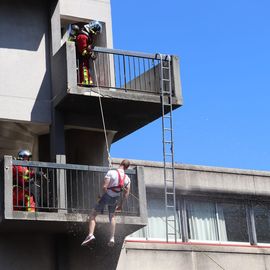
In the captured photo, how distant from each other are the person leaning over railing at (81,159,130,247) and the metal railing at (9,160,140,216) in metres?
0.72

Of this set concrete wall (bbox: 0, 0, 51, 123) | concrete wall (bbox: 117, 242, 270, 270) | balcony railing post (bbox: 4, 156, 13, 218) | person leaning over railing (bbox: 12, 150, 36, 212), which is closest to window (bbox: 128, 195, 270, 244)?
concrete wall (bbox: 117, 242, 270, 270)

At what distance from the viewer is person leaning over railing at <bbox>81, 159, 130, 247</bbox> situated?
16625 mm

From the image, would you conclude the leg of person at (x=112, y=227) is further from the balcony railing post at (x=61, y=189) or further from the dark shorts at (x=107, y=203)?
the balcony railing post at (x=61, y=189)

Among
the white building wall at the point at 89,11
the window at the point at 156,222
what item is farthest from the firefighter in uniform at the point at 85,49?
the window at the point at 156,222

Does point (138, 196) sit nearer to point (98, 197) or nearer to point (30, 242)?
point (98, 197)

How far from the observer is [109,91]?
60.8 feet

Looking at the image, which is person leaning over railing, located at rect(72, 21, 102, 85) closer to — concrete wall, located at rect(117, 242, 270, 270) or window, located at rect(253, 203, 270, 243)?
concrete wall, located at rect(117, 242, 270, 270)

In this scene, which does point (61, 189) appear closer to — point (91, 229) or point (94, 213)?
point (94, 213)

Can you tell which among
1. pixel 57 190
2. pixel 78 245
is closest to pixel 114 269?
pixel 78 245

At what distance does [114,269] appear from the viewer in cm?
→ 1864

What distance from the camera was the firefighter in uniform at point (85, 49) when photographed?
18.7 metres

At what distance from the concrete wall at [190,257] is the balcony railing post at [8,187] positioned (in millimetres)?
3478

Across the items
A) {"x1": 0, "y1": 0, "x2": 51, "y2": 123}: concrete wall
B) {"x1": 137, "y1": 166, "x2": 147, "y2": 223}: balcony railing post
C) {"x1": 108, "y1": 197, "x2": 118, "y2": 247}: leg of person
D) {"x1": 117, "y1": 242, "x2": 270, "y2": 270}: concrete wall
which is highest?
{"x1": 0, "y1": 0, "x2": 51, "y2": 123}: concrete wall

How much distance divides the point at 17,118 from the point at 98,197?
2650 millimetres
